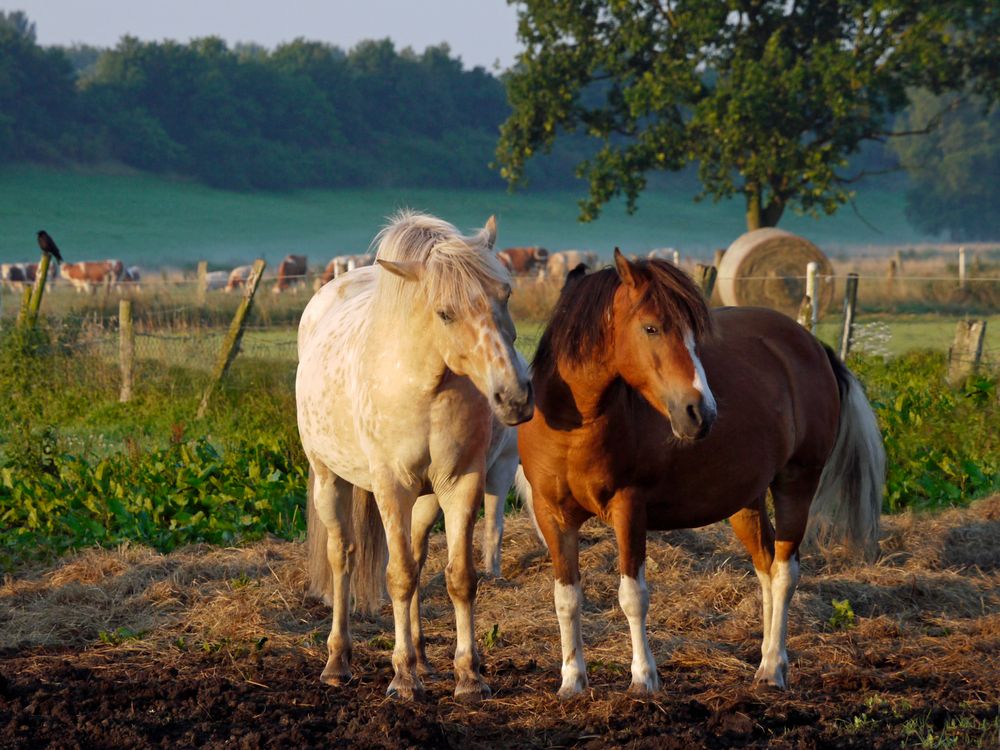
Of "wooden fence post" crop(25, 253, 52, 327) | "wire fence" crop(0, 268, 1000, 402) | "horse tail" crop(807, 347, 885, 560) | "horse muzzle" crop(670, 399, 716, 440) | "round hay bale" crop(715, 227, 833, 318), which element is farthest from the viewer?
"round hay bale" crop(715, 227, 833, 318)

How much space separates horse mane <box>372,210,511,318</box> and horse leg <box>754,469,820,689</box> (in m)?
1.48

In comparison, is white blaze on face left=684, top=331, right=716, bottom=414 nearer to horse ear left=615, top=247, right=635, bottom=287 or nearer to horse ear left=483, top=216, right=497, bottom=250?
horse ear left=615, top=247, right=635, bottom=287

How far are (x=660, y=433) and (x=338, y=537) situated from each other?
1.80 meters

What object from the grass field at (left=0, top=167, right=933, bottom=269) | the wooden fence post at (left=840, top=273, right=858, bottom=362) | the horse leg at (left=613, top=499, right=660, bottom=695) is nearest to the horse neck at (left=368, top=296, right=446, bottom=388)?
the horse leg at (left=613, top=499, right=660, bottom=695)

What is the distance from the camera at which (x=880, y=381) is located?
34.0 ft

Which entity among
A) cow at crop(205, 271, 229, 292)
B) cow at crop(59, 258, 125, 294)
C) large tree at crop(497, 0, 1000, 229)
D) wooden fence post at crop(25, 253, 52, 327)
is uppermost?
large tree at crop(497, 0, 1000, 229)

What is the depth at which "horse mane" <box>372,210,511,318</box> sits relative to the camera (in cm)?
435

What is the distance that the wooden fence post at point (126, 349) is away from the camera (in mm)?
12219

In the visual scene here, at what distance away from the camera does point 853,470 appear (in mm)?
5391

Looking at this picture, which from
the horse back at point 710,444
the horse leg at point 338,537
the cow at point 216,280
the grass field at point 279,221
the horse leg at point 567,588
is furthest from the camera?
the grass field at point 279,221

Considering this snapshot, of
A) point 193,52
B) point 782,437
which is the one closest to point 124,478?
point 782,437

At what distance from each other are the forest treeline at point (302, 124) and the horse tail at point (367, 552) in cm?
6232

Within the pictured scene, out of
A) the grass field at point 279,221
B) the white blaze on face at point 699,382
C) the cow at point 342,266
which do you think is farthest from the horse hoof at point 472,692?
the grass field at point 279,221

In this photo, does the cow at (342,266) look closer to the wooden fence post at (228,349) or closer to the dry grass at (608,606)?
the wooden fence post at (228,349)
